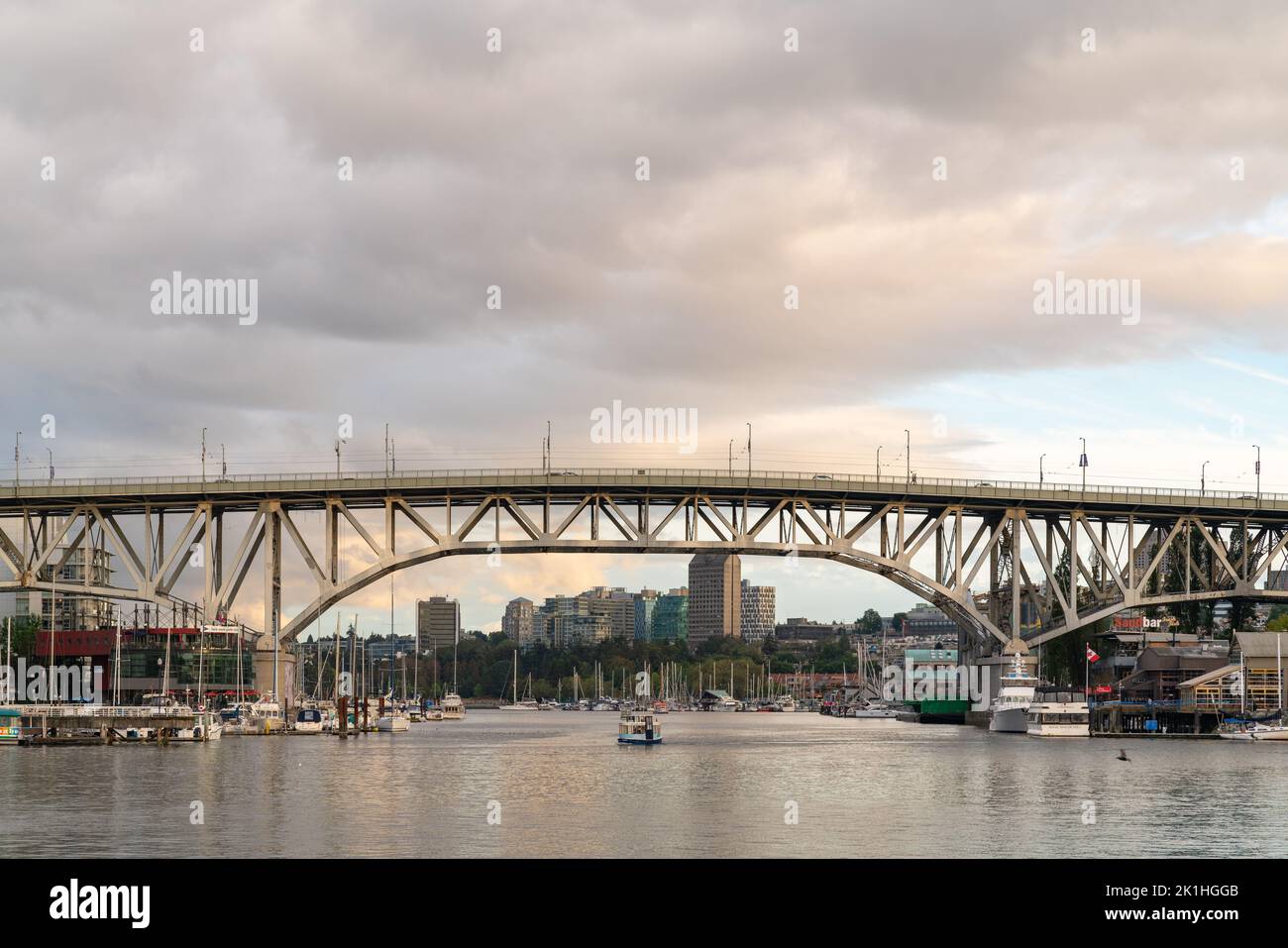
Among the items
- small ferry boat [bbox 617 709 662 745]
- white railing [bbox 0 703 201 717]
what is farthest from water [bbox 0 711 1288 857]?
small ferry boat [bbox 617 709 662 745]

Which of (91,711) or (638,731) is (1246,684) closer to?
(638,731)

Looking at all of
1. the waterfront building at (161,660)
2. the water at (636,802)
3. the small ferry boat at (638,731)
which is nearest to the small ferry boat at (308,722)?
the waterfront building at (161,660)

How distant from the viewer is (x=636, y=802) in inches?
2520

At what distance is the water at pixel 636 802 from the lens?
49.2 meters

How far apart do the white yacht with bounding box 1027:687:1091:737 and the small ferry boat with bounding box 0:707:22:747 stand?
83.8 meters

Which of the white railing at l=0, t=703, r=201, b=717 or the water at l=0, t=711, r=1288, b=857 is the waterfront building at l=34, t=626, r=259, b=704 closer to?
the white railing at l=0, t=703, r=201, b=717

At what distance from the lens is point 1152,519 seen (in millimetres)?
136375

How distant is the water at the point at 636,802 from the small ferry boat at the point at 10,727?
8.22m

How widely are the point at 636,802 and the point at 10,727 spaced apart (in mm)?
74425

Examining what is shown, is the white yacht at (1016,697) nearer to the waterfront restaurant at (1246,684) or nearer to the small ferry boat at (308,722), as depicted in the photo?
the waterfront restaurant at (1246,684)

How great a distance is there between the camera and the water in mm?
49188
